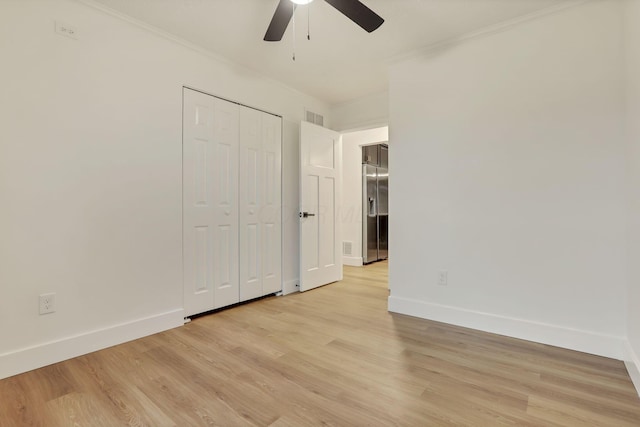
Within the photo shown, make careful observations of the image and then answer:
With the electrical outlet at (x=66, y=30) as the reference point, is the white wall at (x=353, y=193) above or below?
below

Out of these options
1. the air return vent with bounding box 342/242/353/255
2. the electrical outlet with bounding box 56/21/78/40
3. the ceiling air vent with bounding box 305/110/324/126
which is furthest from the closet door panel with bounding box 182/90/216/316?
the air return vent with bounding box 342/242/353/255

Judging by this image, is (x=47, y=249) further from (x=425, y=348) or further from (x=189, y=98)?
(x=425, y=348)

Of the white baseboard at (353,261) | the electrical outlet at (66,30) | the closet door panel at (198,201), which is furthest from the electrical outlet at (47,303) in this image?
the white baseboard at (353,261)

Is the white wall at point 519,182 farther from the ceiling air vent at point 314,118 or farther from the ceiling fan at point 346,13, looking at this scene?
the ceiling air vent at point 314,118

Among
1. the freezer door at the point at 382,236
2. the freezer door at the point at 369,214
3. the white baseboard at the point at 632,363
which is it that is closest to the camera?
the white baseboard at the point at 632,363

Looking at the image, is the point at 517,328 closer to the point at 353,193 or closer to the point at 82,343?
the point at 82,343

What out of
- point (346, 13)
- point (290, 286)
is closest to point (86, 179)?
point (346, 13)

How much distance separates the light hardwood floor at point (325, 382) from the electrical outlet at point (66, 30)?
7.18ft

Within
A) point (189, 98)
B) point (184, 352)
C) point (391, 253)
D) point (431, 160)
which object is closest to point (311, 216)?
point (391, 253)

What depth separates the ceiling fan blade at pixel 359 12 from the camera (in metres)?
1.74

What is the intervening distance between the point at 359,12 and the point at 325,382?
2.18 m

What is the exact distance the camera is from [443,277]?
2713mm

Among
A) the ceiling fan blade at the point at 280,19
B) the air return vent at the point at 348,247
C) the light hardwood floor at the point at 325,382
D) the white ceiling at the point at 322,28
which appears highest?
the white ceiling at the point at 322,28

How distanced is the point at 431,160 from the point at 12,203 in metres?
3.09
